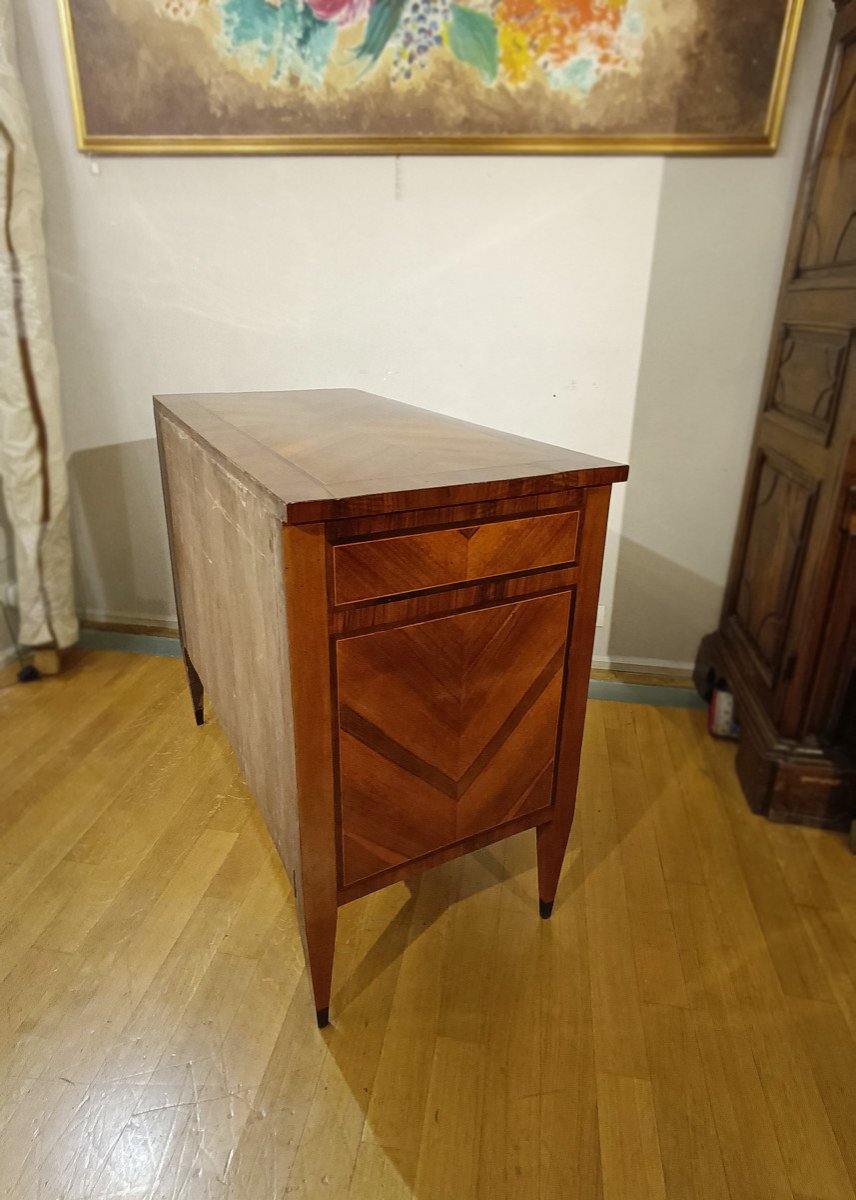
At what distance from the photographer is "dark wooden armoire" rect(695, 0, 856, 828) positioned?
1438 mm

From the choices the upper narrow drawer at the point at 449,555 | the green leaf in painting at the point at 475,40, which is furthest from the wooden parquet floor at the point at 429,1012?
the green leaf in painting at the point at 475,40

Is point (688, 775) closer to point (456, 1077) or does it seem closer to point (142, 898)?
point (456, 1077)

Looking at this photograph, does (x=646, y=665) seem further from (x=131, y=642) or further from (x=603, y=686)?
(x=131, y=642)

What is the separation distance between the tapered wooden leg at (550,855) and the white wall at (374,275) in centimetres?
103

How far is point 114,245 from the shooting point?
2.04 m

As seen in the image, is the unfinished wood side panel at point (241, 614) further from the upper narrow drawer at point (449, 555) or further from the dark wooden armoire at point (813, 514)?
the dark wooden armoire at point (813, 514)

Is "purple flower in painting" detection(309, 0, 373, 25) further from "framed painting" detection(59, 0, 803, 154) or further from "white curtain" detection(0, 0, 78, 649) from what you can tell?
"white curtain" detection(0, 0, 78, 649)

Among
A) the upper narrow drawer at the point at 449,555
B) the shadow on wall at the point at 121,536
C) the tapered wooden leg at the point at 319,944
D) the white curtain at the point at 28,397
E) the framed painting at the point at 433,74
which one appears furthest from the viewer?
the shadow on wall at the point at 121,536

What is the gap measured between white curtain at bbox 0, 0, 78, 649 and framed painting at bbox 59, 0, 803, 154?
0.64 ft

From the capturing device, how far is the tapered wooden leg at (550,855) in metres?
1.27

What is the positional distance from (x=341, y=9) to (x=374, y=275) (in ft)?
1.92

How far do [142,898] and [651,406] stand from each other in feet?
5.54

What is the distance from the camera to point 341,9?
173 cm

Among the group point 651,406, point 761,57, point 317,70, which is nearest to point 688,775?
point 651,406
